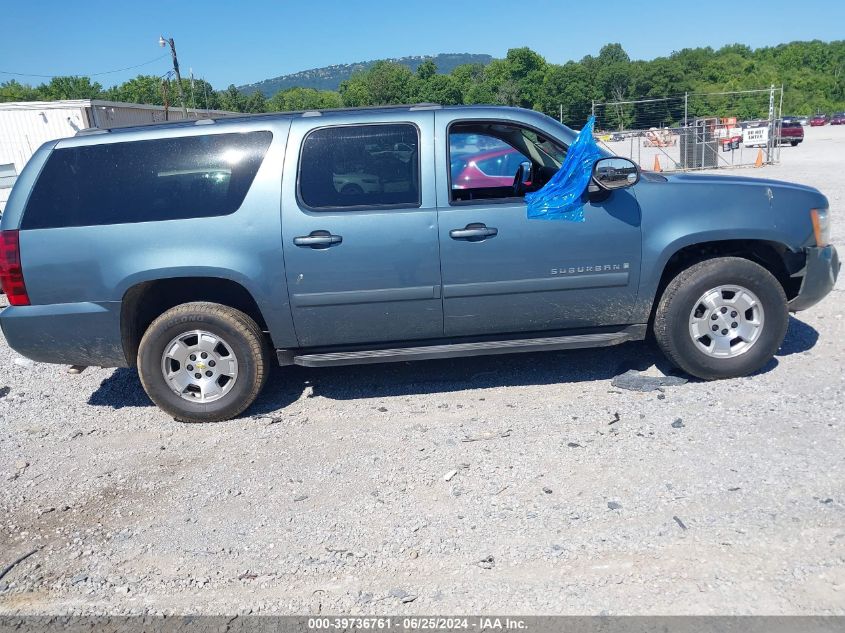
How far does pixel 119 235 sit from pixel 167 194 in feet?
1.36

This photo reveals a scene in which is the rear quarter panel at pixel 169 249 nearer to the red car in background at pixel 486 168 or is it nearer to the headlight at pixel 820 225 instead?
the red car in background at pixel 486 168

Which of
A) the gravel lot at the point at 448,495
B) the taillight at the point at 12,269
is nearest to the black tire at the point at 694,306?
the gravel lot at the point at 448,495

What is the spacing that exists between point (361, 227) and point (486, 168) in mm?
2114

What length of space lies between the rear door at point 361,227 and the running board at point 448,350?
0.13 m

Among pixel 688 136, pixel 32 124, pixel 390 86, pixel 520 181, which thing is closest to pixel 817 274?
pixel 520 181

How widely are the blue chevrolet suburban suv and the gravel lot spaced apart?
1.47ft

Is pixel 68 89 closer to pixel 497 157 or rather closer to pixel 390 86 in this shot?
pixel 390 86

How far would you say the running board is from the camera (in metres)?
4.81

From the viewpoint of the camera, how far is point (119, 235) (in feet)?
15.2

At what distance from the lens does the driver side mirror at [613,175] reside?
4.53 metres

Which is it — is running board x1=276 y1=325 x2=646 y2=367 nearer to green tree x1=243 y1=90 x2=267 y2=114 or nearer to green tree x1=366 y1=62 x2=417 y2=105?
green tree x1=243 y1=90 x2=267 y2=114

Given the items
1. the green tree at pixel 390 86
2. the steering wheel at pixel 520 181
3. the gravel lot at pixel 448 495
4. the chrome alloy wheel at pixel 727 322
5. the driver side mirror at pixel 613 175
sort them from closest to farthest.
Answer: the gravel lot at pixel 448 495
the driver side mirror at pixel 613 175
the chrome alloy wheel at pixel 727 322
the steering wheel at pixel 520 181
the green tree at pixel 390 86

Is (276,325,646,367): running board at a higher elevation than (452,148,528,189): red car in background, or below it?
below

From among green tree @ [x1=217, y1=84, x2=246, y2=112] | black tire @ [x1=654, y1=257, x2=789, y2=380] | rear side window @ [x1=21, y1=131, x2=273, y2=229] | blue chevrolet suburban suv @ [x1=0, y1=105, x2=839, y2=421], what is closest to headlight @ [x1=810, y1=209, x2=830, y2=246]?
blue chevrolet suburban suv @ [x1=0, y1=105, x2=839, y2=421]
